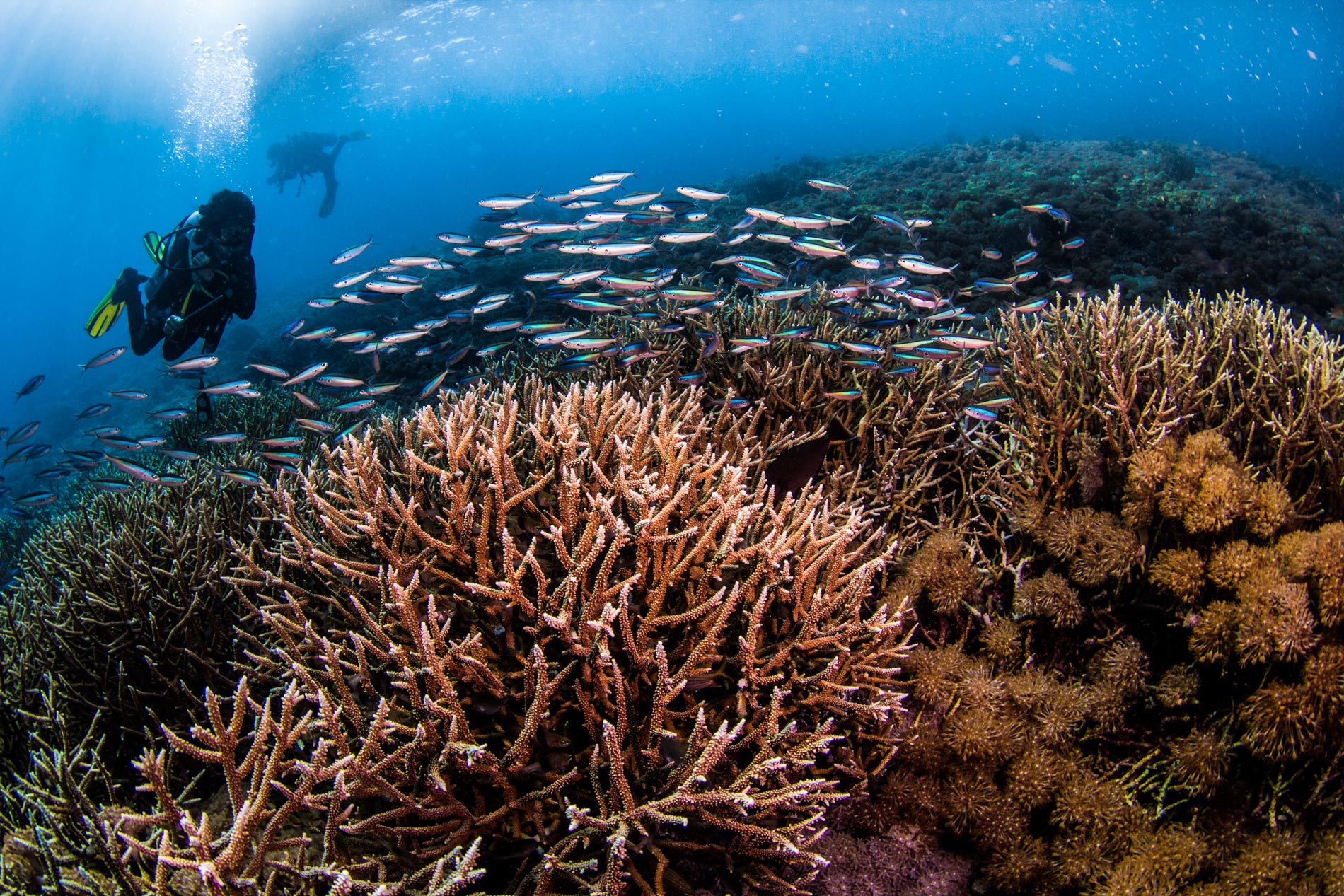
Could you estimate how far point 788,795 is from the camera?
6.04 ft

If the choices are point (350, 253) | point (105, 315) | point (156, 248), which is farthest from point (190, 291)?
point (350, 253)

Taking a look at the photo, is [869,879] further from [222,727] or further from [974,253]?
[974,253]

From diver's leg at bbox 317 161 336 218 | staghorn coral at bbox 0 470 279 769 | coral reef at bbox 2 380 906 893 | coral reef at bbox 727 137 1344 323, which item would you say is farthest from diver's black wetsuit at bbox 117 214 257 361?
diver's leg at bbox 317 161 336 218

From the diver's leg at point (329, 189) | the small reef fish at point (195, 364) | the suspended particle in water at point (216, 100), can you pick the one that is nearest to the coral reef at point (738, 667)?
the small reef fish at point (195, 364)

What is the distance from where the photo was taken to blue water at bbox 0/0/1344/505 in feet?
148

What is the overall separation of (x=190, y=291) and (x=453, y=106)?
397 ft

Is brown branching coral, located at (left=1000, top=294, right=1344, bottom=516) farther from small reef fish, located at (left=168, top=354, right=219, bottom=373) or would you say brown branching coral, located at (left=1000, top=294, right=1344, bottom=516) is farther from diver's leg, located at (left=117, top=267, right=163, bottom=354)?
diver's leg, located at (left=117, top=267, right=163, bottom=354)

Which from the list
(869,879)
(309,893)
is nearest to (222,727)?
(309,893)

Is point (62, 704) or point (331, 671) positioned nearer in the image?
point (331, 671)

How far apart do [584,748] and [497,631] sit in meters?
0.57

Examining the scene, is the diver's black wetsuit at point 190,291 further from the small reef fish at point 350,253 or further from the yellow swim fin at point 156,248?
the small reef fish at point 350,253

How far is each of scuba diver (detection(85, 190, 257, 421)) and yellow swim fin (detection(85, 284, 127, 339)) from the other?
16mm

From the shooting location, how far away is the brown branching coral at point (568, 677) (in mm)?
1736

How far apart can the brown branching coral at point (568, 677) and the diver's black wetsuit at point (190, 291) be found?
693cm
